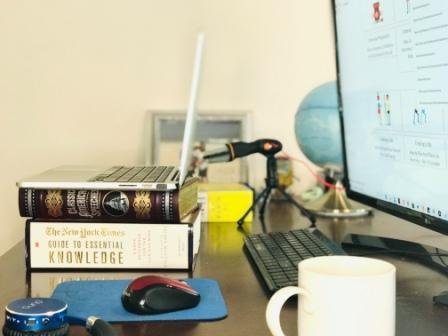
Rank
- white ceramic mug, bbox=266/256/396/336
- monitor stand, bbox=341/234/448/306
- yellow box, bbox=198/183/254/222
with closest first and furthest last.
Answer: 1. white ceramic mug, bbox=266/256/396/336
2. monitor stand, bbox=341/234/448/306
3. yellow box, bbox=198/183/254/222

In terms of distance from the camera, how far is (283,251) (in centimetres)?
108

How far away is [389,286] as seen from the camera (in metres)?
0.65

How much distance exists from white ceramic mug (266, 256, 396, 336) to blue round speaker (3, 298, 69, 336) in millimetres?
230

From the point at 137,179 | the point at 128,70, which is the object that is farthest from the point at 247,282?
the point at 128,70

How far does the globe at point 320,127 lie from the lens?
5.21ft

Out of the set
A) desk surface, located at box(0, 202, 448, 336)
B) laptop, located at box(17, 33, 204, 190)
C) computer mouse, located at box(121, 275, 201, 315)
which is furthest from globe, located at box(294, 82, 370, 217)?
computer mouse, located at box(121, 275, 201, 315)

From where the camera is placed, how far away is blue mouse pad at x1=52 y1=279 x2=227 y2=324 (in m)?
0.80

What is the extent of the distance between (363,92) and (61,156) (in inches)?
32.6

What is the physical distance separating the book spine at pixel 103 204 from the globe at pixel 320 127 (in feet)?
2.22

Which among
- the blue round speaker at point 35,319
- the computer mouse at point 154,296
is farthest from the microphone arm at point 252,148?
the blue round speaker at point 35,319

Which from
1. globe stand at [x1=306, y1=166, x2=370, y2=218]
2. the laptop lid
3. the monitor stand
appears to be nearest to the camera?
the laptop lid

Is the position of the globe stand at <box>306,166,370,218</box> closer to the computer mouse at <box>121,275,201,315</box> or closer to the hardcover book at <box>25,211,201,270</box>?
the hardcover book at <box>25,211,201,270</box>

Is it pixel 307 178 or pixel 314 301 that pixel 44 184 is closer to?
pixel 314 301

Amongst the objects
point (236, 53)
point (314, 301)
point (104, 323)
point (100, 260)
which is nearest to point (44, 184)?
point (100, 260)
